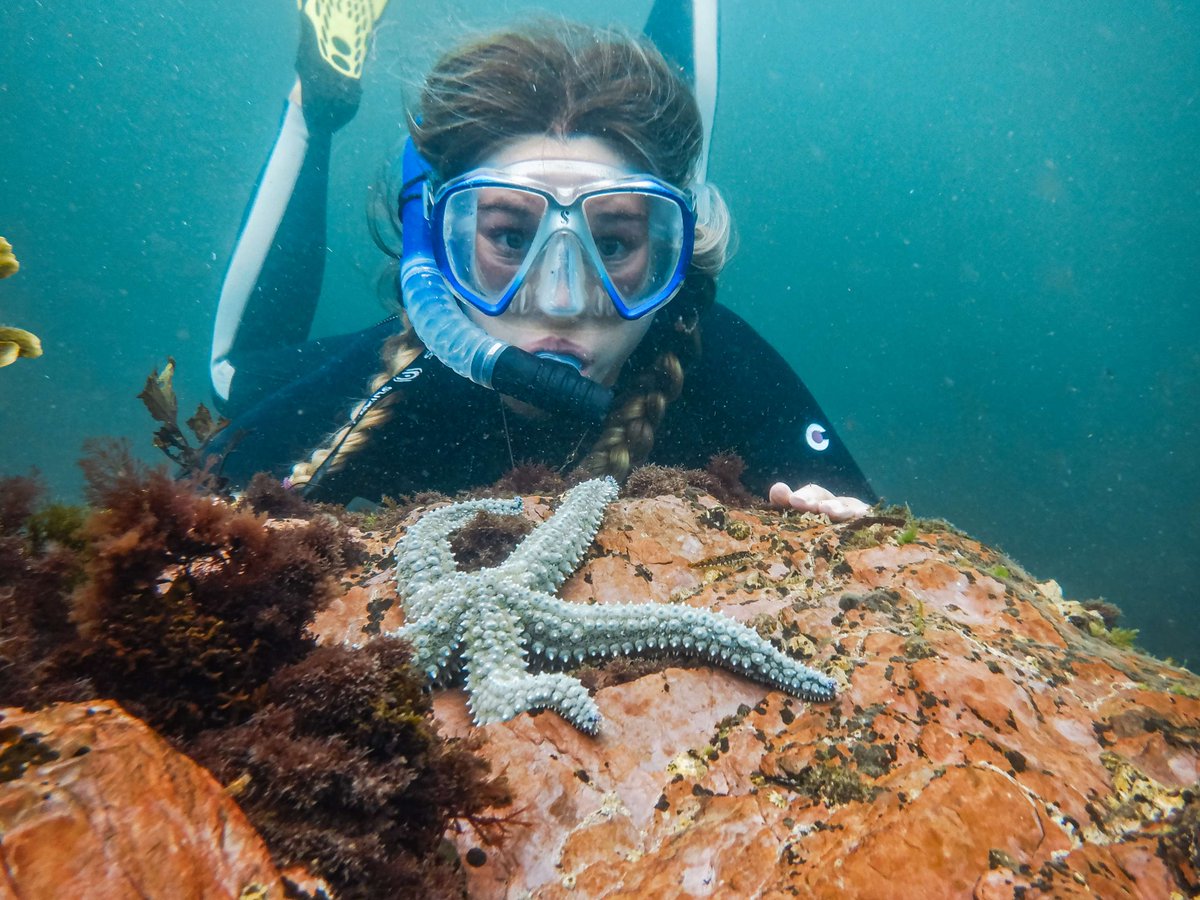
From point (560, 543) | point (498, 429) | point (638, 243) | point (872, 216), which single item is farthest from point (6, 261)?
point (872, 216)

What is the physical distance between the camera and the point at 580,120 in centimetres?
504

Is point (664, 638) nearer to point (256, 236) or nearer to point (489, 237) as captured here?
point (489, 237)

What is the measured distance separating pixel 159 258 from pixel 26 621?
4379 inches

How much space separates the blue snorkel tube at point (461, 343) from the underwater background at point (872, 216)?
36897 mm

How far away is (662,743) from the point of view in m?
2.32

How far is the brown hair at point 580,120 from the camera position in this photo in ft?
16.5

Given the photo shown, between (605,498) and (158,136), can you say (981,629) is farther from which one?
(158,136)

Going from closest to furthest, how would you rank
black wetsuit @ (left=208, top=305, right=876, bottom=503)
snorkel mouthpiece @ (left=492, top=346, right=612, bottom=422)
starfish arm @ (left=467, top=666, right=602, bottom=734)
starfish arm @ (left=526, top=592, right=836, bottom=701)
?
starfish arm @ (left=467, top=666, right=602, bottom=734), starfish arm @ (left=526, top=592, right=836, bottom=701), snorkel mouthpiece @ (left=492, top=346, right=612, bottom=422), black wetsuit @ (left=208, top=305, right=876, bottom=503)

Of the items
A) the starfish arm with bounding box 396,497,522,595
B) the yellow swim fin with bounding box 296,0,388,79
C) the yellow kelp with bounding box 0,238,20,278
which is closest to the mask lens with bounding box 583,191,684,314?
the starfish arm with bounding box 396,497,522,595

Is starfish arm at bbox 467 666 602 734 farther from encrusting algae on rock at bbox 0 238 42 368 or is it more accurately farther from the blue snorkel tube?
the blue snorkel tube

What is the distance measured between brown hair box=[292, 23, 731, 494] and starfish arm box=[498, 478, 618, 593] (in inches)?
49.4

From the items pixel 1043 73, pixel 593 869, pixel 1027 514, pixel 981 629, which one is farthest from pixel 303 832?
pixel 1043 73

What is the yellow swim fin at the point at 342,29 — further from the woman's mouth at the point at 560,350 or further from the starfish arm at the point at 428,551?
the starfish arm at the point at 428,551

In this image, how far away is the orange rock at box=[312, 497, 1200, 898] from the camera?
183 cm
